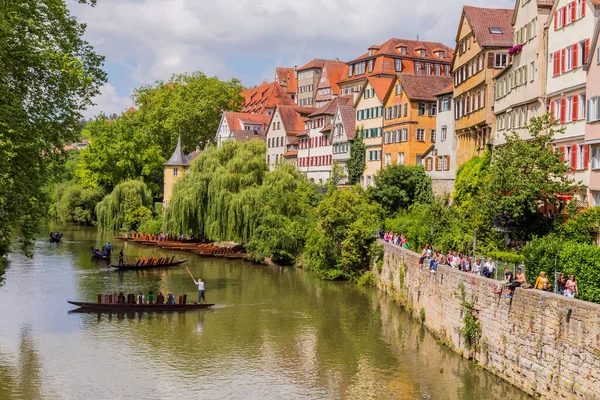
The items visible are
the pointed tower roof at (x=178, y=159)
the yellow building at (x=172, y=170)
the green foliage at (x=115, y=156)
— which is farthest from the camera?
the green foliage at (x=115, y=156)

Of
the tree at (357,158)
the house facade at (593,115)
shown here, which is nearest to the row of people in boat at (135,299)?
the house facade at (593,115)

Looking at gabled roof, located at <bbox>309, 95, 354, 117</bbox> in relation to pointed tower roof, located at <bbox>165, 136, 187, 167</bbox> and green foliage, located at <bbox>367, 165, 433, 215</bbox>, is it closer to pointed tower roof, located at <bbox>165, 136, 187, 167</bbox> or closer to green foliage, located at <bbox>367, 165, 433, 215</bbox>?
pointed tower roof, located at <bbox>165, 136, 187, 167</bbox>

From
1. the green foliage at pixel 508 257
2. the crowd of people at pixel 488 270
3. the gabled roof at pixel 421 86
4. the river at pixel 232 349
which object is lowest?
the river at pixel 232 349

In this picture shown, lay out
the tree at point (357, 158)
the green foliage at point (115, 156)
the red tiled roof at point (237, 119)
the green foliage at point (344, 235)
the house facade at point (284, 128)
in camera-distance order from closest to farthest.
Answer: the green foliage at point (344, 235) < the tree at point (357, 158) < the house facade at point (284, 128) < the green foliage at point (115, 156) < the red tiled roof at point (237, 119)

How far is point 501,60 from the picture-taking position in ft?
138

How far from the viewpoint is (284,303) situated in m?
36.4

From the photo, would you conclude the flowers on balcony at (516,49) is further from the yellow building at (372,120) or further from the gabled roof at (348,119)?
the gabled roof at (348,119)

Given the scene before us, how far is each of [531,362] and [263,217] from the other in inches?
1289

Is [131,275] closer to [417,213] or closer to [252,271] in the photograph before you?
[252,271]

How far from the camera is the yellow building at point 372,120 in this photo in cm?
5934

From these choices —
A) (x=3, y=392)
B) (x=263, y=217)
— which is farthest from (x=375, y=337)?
(x=263, y=217)

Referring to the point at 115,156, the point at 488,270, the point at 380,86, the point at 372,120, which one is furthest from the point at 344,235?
the point at 115,156

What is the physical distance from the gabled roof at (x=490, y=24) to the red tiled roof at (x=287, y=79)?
276 ft

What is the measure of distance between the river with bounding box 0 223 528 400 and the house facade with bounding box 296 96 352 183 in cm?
2732
